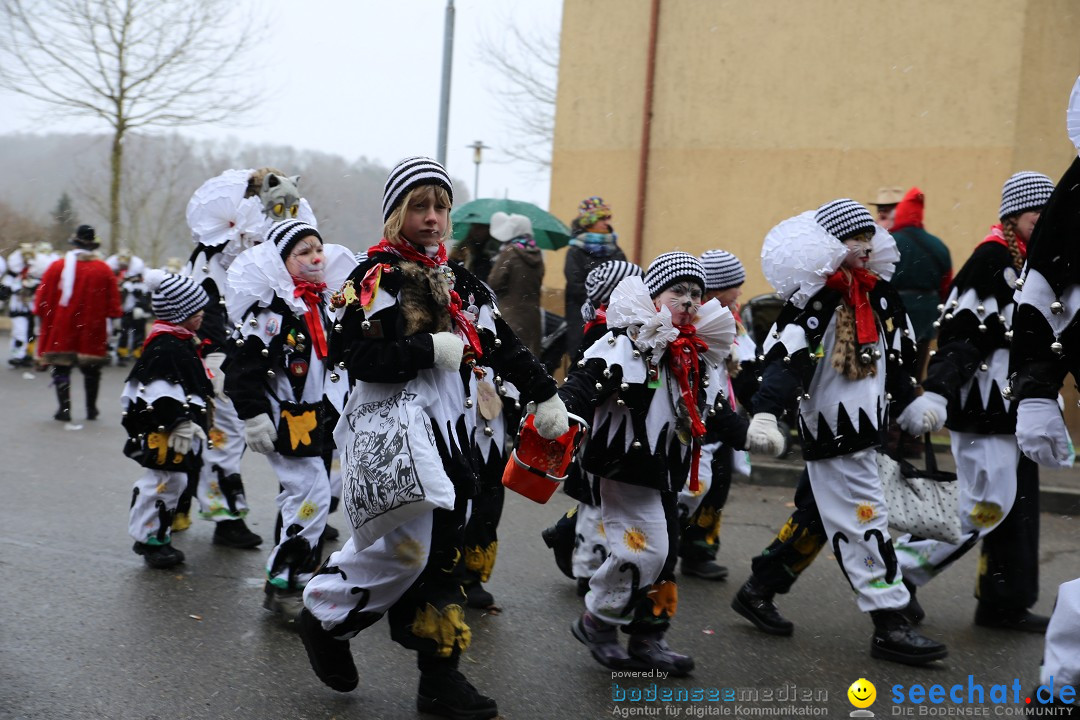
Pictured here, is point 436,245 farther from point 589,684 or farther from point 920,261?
point 920,261

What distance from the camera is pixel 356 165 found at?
1897cm

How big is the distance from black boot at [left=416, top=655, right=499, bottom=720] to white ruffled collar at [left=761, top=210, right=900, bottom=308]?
2.17 m

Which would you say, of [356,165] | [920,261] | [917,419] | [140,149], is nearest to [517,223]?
[920,261]

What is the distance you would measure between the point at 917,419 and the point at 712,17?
1011cm

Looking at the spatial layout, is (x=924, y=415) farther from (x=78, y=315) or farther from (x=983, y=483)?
(x=78, y=315)

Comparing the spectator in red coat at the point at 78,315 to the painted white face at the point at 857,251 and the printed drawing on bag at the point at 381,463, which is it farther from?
the painted white face at the point at 857,251

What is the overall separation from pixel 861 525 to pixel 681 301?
1257mm

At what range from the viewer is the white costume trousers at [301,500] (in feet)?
17.3

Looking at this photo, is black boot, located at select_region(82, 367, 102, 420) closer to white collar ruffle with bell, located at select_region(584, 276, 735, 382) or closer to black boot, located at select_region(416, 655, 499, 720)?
white collar ruffle with bell, located at select_region(584, 276, 735, 382)

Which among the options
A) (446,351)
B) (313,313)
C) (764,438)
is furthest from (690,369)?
(313,313)

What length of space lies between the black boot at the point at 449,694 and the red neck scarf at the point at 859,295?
2248 millimetres

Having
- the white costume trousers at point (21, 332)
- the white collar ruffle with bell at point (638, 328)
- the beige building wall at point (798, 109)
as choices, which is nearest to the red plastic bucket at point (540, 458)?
the white collar ruffle with bell at point (638, 328)

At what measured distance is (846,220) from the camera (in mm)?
5062

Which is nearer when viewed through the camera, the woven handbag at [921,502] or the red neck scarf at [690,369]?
the red neck scarf at [690,369]
